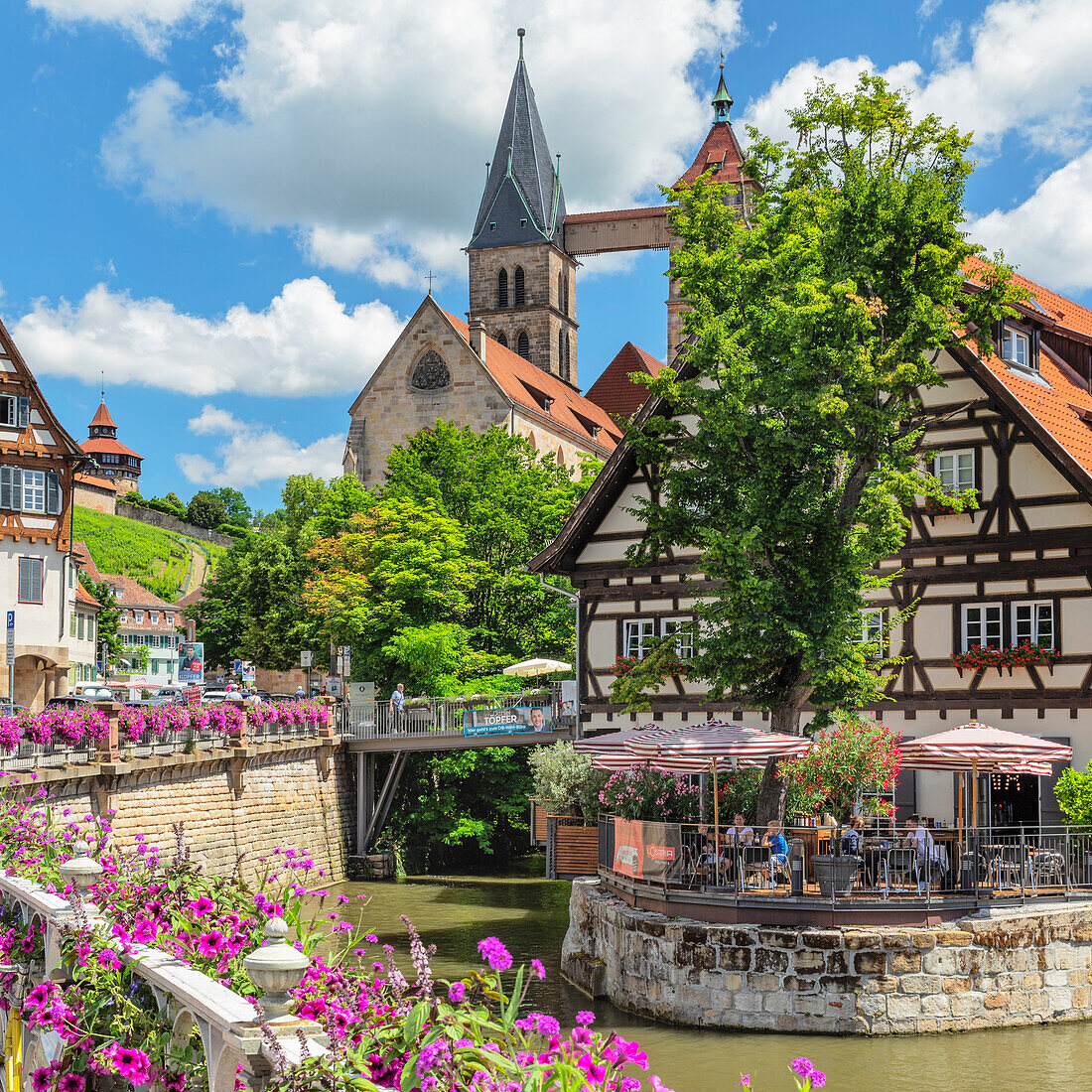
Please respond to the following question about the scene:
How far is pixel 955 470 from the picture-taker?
23297 millimetres

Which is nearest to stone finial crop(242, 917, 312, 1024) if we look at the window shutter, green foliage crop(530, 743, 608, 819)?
green foliage crop(530, 743, 608, 819)

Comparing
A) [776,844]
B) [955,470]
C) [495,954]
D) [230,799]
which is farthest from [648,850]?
[230,799]

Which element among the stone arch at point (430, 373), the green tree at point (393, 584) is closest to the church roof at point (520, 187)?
the stone arch at point (430, 373)

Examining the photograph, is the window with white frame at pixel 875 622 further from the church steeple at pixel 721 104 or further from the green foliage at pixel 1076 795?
the church steeple at pixel 721 104

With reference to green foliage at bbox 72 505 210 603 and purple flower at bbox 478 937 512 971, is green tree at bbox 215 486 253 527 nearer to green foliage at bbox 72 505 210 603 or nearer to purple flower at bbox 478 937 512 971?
green foliage at bbox 72 505 210 603

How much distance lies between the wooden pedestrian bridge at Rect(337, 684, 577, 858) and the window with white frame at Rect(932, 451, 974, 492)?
37.5ft

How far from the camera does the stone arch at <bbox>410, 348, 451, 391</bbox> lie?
210 feet

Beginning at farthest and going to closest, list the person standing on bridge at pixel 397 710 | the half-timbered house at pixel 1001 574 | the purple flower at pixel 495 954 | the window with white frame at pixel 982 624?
the person standing on bridge at pixel 397 710
the window with white frame at pixel 982 624
the half-timbered house at pixel 1001 574
the purple flower at pixel 495 954

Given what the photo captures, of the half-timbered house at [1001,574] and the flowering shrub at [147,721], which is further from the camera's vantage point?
the flowering shrub at [147,721]

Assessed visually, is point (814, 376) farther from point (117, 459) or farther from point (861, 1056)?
point (117, 459)

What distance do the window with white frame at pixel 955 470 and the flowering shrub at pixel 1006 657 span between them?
272 cm

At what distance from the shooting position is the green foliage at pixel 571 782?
2388 cm

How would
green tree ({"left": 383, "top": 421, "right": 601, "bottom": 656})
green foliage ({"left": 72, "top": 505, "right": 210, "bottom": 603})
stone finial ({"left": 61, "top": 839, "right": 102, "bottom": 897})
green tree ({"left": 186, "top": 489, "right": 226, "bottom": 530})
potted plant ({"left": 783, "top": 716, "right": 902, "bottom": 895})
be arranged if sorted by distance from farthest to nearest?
green tree ({"left": 186, "top": 489, "right": 226, "bottom": 530})
green foliage ({"left": 72, "top": 505, "right": 210, "bottom": 603})
green tree ({"left": 383, "top": 421, "right": 601, "bottom": 656})
potted plant ({"left": 783, "top": 716, "right": 902, "bottom": 895})
stone finial ({"left": 61, "top": 839, "right": 102, "bottom": 897})

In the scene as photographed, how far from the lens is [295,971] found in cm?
423
